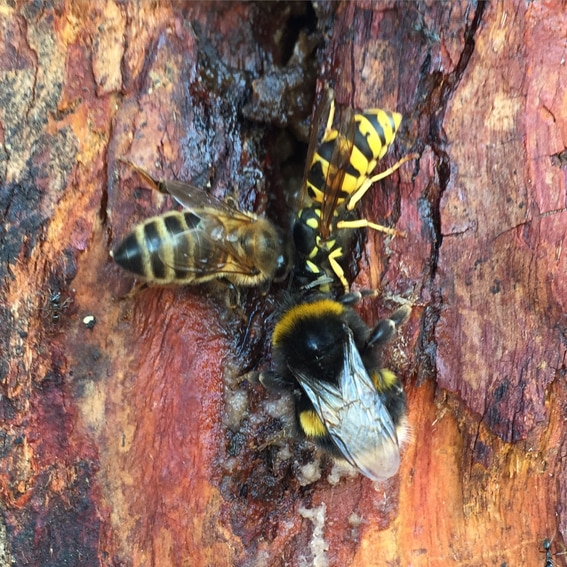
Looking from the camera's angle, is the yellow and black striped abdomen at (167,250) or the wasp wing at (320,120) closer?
the yellow and black striped abdomen at (167,250)

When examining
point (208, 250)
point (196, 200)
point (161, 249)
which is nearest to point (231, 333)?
point (208, 250)

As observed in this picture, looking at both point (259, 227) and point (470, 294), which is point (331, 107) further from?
point (470, 294)

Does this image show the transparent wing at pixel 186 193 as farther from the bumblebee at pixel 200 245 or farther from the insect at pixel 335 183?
the insect at pixel 335 183

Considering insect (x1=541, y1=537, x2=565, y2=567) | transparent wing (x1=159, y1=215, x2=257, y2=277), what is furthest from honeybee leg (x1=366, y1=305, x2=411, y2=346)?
insect (x1=541, y1=537, x2=565, y2=567)

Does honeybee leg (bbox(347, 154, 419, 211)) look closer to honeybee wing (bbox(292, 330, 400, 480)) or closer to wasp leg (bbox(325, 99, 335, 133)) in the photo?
wasp leg (bbox(325, 99, 335, 133))

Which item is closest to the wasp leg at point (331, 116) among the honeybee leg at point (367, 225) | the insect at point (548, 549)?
the honeybee leg at point (367, 225)

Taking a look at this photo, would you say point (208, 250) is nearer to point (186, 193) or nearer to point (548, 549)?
point (186, 193)
